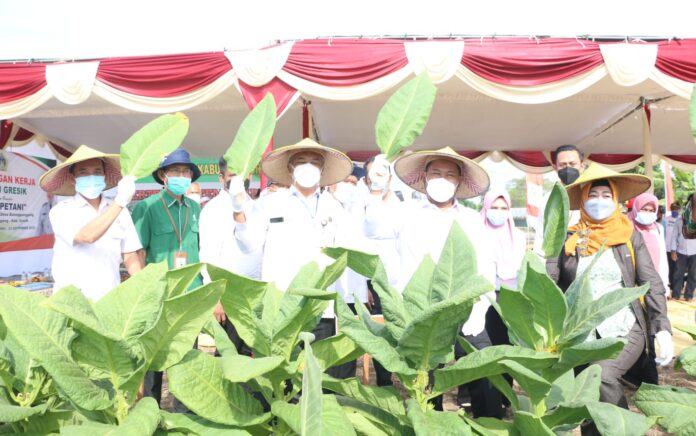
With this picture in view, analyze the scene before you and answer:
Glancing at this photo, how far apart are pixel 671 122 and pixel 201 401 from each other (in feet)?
25.0

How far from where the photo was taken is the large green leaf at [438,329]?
64 centimetres

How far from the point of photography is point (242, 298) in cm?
76

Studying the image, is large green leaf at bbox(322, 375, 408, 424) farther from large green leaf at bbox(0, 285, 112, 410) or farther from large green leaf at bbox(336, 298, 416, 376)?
large green leaf at bbox(0, 285, 112, 410)

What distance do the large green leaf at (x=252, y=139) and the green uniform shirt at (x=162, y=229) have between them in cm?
171

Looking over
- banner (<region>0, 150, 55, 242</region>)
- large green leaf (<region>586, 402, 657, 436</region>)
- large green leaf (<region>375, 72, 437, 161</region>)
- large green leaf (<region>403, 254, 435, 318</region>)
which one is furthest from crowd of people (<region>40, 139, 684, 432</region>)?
banner (<region>0, 150, 55, 242</region>)

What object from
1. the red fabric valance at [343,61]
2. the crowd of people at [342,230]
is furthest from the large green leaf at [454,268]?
the red fabric valance at [343,61]

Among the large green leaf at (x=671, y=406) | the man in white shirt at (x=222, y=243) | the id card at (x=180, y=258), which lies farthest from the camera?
the id card at (x=180, y=258)

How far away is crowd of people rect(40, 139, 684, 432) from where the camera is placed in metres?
1.75

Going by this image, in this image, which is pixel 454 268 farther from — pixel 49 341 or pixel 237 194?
pixel 237 194

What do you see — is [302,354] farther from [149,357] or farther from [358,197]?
[358,197]

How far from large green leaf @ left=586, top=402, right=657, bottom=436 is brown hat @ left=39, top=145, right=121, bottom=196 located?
1782 millimetres

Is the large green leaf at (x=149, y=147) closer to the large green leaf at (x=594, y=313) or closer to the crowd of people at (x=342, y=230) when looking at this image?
the crowd of people at (x=342, y=230)

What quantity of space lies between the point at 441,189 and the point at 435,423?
1.40 meters

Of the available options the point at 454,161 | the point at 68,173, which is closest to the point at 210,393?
the point at 454,161
